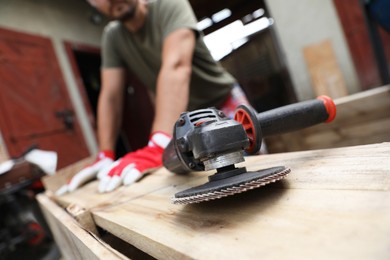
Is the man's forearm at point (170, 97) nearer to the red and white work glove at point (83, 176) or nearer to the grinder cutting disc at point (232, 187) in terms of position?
the red and white work glove at point (83, 176)

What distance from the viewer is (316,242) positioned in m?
0.26

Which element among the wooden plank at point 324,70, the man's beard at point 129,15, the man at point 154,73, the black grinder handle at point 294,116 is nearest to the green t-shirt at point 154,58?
the man at point 154,73

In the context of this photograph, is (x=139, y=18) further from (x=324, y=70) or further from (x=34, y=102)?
(x=324, y=70)

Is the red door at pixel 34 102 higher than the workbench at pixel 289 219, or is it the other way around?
the red door at pixel 34 102

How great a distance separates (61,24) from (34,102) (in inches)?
58.9

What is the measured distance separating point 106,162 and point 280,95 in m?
6.72

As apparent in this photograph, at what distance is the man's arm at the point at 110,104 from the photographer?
5.52 ft

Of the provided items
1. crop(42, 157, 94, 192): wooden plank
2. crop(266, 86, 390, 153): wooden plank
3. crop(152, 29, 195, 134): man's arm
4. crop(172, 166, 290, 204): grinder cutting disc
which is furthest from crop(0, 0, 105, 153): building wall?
crop(172, 166, 290, 204): grinder cutting disc

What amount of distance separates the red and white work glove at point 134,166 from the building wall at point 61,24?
352cm

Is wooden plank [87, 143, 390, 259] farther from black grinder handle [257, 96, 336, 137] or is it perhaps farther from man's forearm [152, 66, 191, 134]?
man's forearm [152, 66, 191, 134]

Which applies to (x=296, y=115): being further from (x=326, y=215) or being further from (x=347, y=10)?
(x=347, y=10)

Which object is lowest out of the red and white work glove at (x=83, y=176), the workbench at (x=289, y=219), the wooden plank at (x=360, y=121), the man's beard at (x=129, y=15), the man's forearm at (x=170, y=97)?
the wooden plank at (x=360, y=121)

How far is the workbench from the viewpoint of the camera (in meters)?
0.25

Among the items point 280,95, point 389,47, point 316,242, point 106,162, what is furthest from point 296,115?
point 280,95
